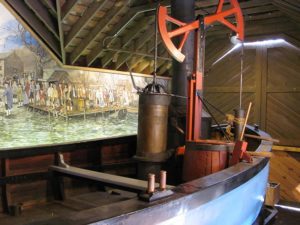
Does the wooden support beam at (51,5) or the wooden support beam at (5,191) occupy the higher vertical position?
the wooden support beam at (51,5)

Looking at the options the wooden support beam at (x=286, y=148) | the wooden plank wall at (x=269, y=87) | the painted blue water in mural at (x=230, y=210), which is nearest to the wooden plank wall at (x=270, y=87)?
the wooden plank wall at (x=269, y=87)

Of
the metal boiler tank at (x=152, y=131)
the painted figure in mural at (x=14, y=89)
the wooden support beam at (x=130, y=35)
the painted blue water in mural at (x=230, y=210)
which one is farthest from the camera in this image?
the wooden support beam at (x=130, y=35)

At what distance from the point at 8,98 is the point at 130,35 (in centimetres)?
345

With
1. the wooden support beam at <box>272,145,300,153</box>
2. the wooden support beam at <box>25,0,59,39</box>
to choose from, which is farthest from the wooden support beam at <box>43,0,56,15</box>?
the wooden support beam at <box>272,145,300,153</box>

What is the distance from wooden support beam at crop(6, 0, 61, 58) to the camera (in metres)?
5.28

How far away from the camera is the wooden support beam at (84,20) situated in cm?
587

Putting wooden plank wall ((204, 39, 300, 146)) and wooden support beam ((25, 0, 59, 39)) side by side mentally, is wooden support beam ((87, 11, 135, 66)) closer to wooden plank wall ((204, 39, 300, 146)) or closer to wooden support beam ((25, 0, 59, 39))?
wooden support beam ((25, 0, 59, 39))

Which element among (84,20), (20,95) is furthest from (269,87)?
(20,95)

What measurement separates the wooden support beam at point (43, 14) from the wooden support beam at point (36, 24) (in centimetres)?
11

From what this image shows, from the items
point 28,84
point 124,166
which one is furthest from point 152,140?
point 28,84

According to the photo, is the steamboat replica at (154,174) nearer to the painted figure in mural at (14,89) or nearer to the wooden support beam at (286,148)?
the painted figure in mural at (14,89)

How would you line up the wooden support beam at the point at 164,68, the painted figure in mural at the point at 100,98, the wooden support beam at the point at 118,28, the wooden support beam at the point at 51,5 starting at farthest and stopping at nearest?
the wooden support beam at the point at 164,68, the painted figure in mural at the point at 100,98, the wooden support beam at the point at 118,28, the wooden support beam at the point at 51,5

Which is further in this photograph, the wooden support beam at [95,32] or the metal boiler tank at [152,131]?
the wooden support beam at [95,32]

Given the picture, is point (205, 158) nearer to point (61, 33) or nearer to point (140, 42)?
point (61, 33)
